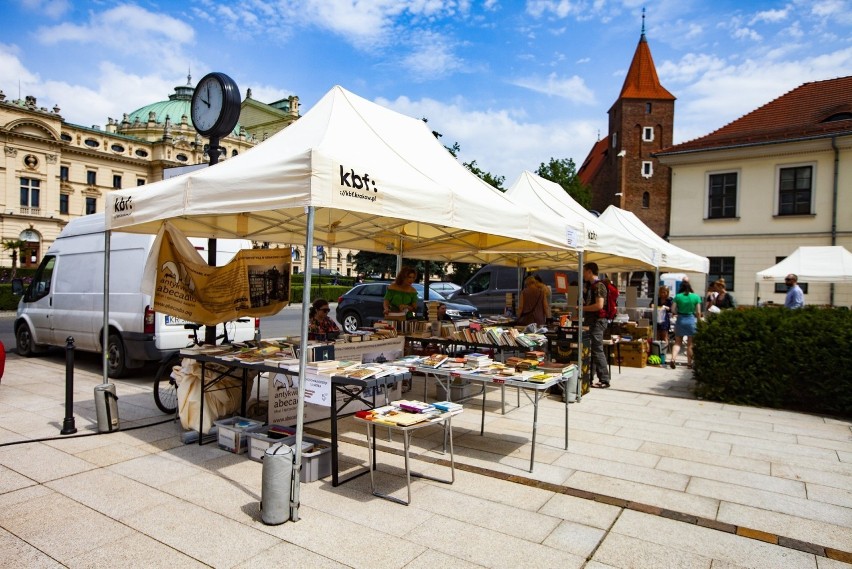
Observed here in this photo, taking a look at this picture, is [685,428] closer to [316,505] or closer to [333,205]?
[316,505]

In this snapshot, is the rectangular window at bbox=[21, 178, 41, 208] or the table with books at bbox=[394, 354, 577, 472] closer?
the table with books at bbox=[394, 354, 577, 472]

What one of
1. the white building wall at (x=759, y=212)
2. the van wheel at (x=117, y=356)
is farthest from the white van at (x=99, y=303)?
the white building wall at (x=759, y=212)

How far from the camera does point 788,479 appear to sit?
486cm

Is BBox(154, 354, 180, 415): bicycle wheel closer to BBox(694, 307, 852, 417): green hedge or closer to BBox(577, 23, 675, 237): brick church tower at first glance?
BBox(694, 307, 852, 417): green hedge

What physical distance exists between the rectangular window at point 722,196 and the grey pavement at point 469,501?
2221cm

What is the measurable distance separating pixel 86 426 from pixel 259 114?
355 feet

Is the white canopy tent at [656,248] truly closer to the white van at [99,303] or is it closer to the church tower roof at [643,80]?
the white van at [99,303]

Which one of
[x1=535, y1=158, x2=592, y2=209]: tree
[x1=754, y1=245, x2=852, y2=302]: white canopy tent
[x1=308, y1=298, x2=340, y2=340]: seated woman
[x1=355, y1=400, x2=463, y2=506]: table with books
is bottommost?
[x1=355, y1=400, x2=463, y2=506]: table with books

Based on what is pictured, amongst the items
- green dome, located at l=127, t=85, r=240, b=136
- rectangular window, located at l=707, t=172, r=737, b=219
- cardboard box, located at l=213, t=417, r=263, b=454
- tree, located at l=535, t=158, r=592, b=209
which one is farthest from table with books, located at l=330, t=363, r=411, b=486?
green dome, located at l=127, t=85, r=240, b=136

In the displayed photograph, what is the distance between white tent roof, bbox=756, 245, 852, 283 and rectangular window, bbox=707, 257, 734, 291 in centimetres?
1020

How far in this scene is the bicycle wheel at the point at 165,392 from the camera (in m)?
6.71

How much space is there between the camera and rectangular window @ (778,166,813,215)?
24.3 metres

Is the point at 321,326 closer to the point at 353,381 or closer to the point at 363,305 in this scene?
the point at 353,381

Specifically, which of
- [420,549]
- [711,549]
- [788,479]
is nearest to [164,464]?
[420,549]
